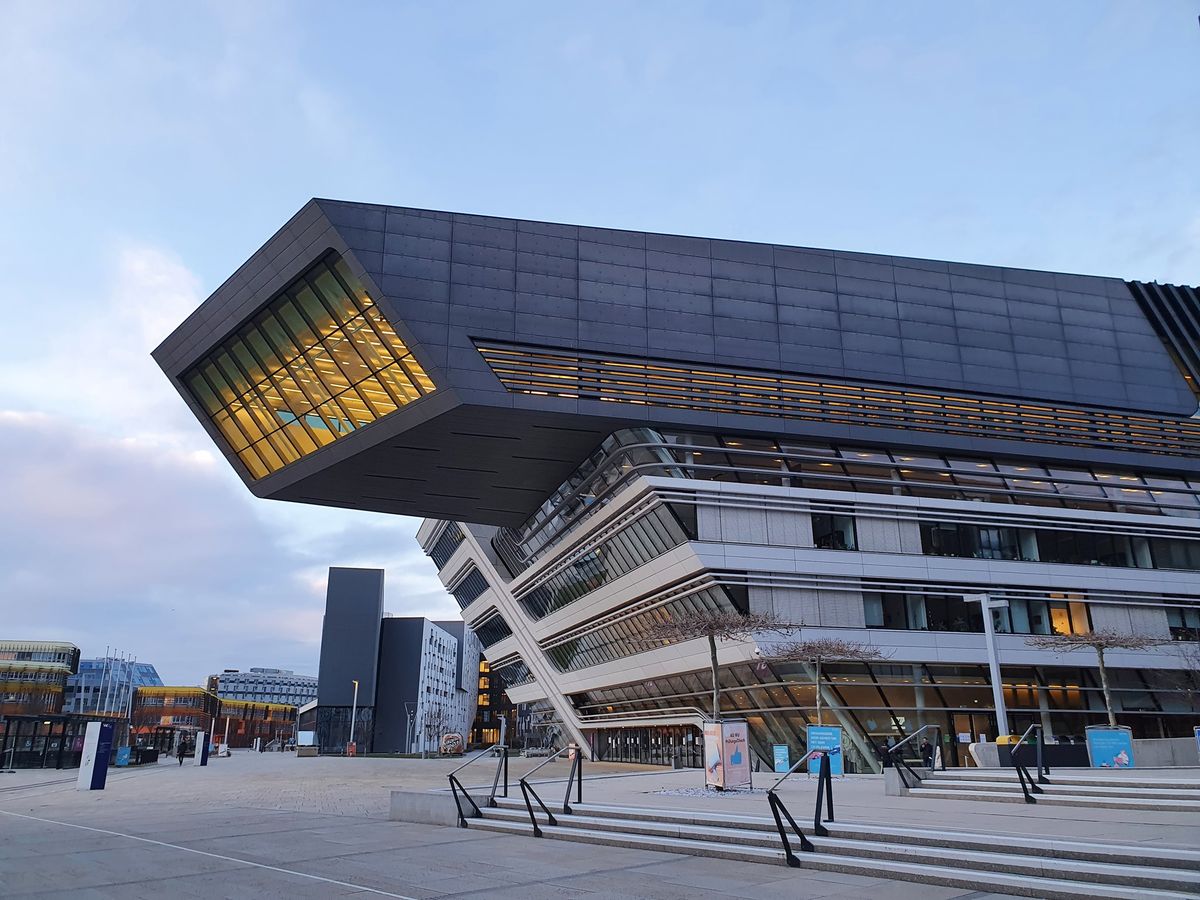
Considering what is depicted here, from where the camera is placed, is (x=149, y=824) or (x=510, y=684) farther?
(x=510, y=684)

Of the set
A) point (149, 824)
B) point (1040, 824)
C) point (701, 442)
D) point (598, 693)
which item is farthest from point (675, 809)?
point (598, 693)

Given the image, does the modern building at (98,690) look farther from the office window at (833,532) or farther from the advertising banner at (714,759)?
the advertising banner at (714,759)

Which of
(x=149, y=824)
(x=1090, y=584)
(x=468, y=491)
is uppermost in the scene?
(x=468, y=491)

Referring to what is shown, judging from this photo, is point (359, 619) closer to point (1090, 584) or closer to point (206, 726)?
point (206, 726)

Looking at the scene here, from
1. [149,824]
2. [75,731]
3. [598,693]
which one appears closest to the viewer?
[149,824]

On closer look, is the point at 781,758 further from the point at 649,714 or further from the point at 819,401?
the point at 819,401

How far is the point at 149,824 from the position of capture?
740 inches

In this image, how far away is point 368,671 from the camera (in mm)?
103000

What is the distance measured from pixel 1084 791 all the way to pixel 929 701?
22.8 m

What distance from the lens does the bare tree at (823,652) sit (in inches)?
1235

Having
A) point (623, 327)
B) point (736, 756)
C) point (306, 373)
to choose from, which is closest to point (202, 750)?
point (306, 373)

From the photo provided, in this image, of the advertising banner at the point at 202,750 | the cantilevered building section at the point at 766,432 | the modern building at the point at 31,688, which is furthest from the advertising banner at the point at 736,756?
the modern building at the point at 31,688

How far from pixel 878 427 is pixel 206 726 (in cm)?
13066

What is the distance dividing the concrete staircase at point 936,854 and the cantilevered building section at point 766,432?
2103 centimetres
